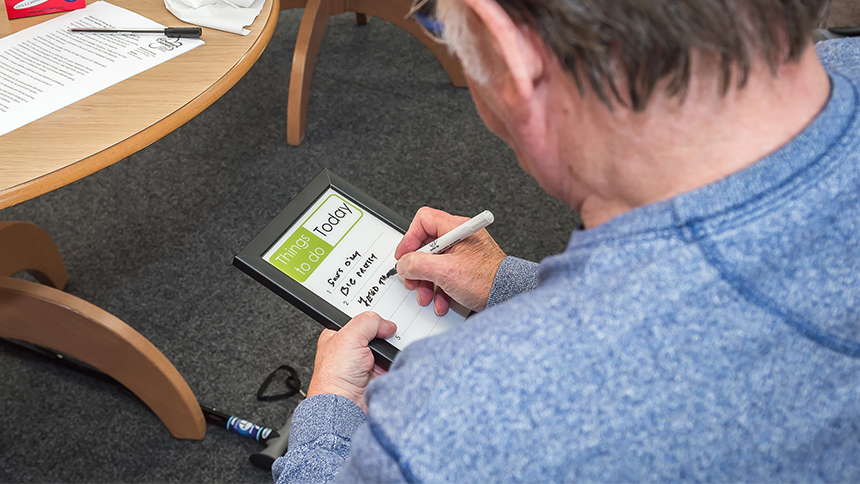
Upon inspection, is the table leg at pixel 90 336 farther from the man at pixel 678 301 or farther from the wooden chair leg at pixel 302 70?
the man at pixel 678 301

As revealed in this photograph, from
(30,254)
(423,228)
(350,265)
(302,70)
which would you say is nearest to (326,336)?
(350,265)

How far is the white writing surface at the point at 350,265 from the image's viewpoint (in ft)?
2.65

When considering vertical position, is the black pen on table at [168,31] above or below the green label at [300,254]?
above

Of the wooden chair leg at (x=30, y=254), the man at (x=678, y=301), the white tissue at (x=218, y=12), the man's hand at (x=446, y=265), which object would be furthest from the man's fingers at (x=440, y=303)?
the wooden chair leg at (x=30, y=254)

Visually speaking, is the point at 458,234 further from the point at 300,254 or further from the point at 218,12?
the point at 218,12

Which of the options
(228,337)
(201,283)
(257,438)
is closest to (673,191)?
(257,438)

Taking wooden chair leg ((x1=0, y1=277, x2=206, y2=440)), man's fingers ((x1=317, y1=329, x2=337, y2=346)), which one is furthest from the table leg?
man's fingers ((x1=317, y1=329, x2=337, y2=346))

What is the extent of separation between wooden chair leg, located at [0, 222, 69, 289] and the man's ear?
120 cm

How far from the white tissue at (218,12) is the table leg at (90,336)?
564mm

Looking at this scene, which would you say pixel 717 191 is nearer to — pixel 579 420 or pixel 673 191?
pixel 673 191

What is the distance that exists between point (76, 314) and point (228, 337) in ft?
1.21

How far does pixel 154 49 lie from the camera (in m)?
1.00

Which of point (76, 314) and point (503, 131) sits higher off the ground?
point (503, 131)

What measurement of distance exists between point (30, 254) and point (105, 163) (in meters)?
0.68
